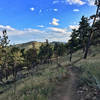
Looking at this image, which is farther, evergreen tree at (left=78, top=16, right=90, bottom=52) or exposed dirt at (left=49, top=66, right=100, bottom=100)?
evergreen tree at (left=78, top=16, right=90, bottom=52)

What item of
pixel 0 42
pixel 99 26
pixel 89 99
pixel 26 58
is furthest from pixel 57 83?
pixel 26 58

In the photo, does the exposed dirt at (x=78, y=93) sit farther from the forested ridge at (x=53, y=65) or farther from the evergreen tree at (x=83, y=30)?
the evergreen tree at (x=83, y=30)

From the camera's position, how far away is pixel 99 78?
355 inches

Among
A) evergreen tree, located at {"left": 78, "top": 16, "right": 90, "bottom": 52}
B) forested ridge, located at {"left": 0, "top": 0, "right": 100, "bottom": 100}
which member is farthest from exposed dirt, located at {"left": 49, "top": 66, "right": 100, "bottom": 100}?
evergreen tree, located at {"left": 78, "top": 16, "right": 90, "bottom": 52}

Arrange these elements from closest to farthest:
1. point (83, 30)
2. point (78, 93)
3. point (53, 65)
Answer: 1. point (78, 93)
2. point (53, 65)
3. point (83, 30)

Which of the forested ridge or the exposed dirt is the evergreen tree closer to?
the forested ridge

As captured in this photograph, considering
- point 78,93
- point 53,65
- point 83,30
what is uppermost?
point 83,30

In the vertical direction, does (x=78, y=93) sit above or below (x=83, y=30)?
below

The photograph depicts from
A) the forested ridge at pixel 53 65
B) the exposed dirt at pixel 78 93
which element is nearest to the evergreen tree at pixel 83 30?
the forested ridge at pixel 53 65

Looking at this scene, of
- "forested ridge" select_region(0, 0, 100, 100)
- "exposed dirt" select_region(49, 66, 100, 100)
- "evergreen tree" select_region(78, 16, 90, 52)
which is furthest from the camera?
"evergreen tree" select_region(78, 16, 90, 52)

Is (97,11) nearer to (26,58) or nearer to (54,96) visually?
(54,96)

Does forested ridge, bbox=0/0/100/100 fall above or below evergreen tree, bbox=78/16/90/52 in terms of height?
below

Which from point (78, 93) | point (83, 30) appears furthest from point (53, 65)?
point (83, 30)

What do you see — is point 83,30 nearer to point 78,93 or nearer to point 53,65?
point 53,65
